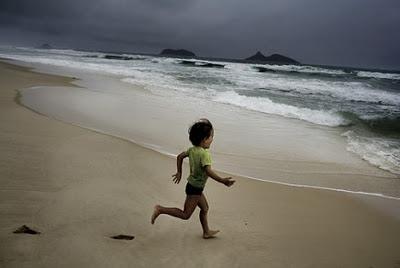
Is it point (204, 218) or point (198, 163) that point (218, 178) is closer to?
point (198, 163)

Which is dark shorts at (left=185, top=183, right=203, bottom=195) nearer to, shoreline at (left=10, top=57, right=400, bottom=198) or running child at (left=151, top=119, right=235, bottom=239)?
running child at (left=151, top=119, right=235, bottom=239)

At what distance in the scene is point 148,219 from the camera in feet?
12.4

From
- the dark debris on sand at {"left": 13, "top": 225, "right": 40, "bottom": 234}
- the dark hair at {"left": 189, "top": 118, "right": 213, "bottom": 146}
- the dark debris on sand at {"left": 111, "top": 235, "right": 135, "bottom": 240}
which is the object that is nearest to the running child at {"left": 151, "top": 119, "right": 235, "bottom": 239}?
the dark hair at {"left": 189, "top": 118, "right": 213, "bottom": 146}

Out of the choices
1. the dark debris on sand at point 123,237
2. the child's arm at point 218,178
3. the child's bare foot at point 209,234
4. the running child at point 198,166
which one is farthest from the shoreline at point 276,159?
the dark debris on sand at point 123,237

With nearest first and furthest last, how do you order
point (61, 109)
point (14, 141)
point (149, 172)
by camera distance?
point (149, 172), point (14, 141), point (61, 109)

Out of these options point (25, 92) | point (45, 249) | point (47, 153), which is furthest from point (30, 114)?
point (45, 249)

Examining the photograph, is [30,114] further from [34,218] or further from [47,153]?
[34,218]

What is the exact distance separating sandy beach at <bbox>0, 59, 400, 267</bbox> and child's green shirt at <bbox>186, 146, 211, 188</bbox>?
1.96 feet

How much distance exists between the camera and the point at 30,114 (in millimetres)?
7617

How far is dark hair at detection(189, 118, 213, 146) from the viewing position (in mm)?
3258

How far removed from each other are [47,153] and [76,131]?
4.81ft

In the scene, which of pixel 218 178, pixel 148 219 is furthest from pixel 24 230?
pixel 218 178

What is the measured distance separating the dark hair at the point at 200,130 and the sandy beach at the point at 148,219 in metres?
1.01

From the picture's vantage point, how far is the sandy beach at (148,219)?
312 centimetres
